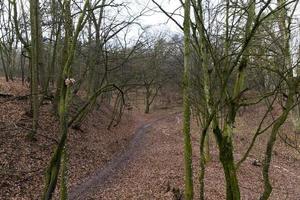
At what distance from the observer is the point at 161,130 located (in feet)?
104

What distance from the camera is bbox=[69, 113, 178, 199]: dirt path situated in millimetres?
13245

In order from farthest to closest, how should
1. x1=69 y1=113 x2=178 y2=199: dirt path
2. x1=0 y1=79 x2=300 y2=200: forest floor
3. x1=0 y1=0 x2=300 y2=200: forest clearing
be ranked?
1. x1=69 y1=113 x2=178 y2=199: dirt path
2. x1=0 y1=79 x2=300 y2=200: forest floor
3. x1=0 y1=0 x2=300 y2=200: forest clearing

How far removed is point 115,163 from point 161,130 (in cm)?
1368

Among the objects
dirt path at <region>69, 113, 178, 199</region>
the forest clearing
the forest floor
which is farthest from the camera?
dirt path at <region>69, 113, 178, 199</region>

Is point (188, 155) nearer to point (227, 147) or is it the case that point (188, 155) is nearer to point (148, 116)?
point (227, 147)

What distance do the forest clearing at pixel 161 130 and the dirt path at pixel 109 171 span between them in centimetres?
8

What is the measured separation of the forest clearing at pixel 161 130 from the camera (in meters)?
5.58

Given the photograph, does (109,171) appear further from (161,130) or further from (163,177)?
(161,130)

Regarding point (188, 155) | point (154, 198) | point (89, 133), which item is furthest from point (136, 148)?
point (188, 155)

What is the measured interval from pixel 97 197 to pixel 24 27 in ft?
53.0

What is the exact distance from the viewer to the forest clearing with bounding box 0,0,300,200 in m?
5.58

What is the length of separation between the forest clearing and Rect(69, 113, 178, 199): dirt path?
8cm

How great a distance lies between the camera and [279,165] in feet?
67.4

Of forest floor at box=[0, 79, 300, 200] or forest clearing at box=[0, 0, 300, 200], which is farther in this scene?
forest floor at box=[0, 79, 300, 200]
